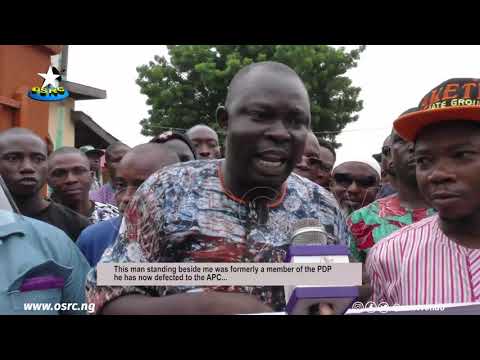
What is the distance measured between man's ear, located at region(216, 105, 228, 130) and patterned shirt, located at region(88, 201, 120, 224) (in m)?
0.82

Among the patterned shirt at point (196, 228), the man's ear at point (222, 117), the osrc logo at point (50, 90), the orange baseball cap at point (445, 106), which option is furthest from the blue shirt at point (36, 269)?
the orange baseball cap at point (445, 106)

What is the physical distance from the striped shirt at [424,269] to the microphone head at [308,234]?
341mm

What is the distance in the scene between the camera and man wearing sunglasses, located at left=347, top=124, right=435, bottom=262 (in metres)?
2.24

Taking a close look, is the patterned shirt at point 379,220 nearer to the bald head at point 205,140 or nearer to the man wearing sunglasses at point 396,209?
the man wearing sunglasses at point 396,209

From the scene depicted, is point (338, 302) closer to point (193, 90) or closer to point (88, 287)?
point (88, 287)

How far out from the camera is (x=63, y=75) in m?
2.21

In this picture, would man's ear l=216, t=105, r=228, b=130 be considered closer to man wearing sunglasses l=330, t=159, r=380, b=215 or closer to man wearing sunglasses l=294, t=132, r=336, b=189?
man wearing sunglasses l=294, t=132, r=336, b=189

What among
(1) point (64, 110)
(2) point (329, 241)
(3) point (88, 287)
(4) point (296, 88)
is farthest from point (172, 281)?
(1) point (64, 110)

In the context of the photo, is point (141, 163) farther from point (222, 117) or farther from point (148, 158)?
point (222, 117)

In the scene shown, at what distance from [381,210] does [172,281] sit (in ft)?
3.04

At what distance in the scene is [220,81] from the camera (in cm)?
218

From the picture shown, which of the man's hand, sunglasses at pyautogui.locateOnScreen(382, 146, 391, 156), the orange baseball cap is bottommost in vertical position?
the man's hand

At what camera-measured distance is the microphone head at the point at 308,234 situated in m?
1.67

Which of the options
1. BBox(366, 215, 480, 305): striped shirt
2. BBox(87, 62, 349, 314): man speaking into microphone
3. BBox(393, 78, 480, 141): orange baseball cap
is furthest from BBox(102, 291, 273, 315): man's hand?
BBox(393, 78, 480, 141): orange baseball cap
